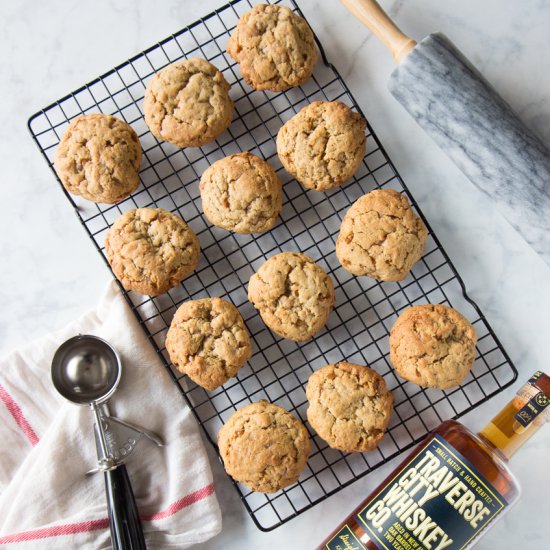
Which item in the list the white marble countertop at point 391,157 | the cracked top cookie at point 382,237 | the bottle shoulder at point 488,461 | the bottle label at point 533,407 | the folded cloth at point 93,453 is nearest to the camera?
the bottle label at point 533,407

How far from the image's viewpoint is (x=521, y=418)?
1.89 meters

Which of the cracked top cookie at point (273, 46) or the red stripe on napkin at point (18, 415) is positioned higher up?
the cracked top cookie at point (273, 46)

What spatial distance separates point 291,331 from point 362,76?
923mm

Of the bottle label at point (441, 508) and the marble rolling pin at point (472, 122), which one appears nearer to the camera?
the bottle label at point (441, 508)

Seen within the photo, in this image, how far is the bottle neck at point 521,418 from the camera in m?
1.88

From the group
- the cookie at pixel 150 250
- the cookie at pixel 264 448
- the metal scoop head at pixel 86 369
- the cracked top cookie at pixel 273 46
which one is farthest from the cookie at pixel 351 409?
the cracked top cookie at pixel 273 46

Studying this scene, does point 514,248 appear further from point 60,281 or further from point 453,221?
point 60,281

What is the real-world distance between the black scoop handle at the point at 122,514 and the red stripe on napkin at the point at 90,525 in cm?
11

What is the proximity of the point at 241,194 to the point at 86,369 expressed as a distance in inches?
30.2

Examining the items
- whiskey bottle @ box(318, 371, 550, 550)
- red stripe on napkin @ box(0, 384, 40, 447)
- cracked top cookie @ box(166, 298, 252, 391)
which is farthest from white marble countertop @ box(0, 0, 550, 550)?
cracked top cookie @ box(166, 298, 252, 391)

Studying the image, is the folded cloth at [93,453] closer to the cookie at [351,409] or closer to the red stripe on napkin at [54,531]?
the red stripe on napkin at [54,531]

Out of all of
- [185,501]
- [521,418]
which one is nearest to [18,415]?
[185,501]

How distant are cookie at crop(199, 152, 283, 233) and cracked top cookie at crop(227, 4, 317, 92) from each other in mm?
267

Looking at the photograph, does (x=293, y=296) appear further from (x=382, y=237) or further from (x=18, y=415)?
(x=18, y=415)
